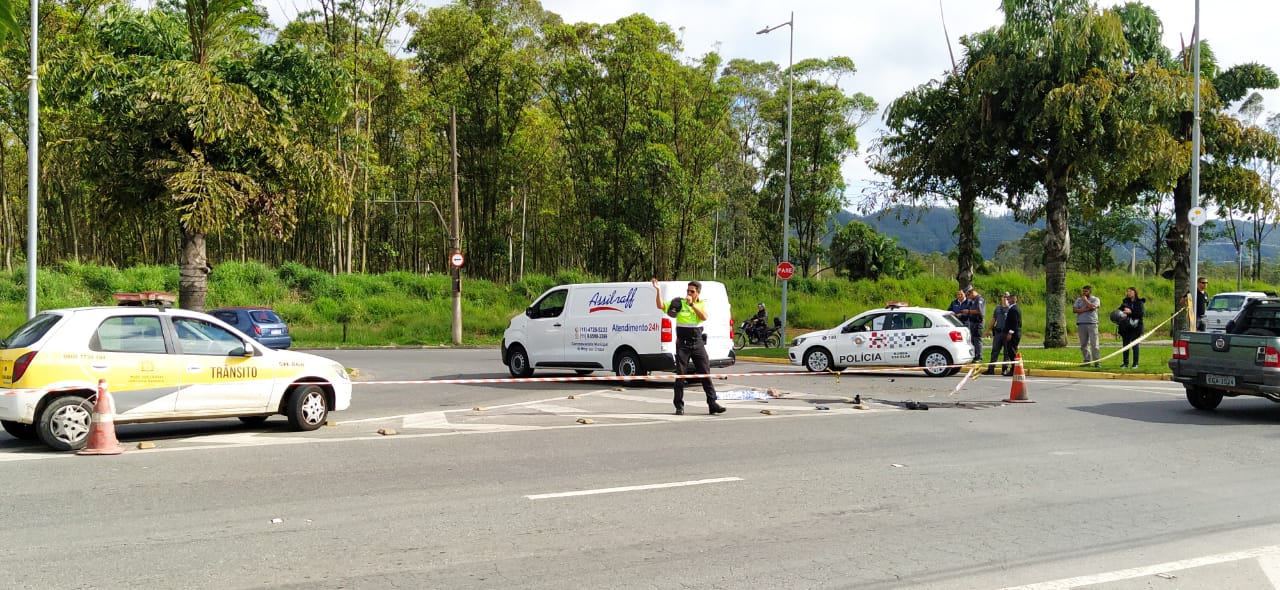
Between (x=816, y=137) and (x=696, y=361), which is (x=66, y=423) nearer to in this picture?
(x=696, y=361)

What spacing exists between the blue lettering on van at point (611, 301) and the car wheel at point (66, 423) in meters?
9.79

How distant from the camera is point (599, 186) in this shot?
140 ft

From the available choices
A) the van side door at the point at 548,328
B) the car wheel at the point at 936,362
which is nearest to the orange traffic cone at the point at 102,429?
the van side door at the point at 548,328

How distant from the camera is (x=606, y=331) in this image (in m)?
18.1

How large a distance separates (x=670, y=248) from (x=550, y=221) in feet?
42.3

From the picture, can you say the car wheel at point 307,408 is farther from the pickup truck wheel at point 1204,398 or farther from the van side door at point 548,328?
the pickup truck wheel at point 1204,398

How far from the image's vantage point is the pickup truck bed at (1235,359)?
12398 mm

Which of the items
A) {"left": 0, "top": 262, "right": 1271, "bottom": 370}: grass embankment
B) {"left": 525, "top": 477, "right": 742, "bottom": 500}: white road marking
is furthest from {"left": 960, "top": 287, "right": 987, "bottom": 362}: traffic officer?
{"left": 525, "top": 477, "right": 742, "bottom": 500}: white road marking

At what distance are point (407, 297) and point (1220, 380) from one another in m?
34.8

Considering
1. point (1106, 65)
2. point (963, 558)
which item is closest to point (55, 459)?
point (963, 558)

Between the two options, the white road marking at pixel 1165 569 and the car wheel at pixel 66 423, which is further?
the car wheel at pixel 66 423

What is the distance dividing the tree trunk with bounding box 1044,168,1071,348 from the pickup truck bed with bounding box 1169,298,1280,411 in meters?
13.7

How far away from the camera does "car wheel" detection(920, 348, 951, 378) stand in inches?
782

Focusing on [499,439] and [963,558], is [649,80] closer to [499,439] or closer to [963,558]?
[499,439]
